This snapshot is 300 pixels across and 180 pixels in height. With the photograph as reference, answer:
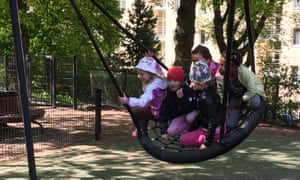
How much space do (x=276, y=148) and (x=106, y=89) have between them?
7456 mm

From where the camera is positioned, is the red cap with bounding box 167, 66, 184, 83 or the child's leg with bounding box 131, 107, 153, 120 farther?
the child's leg with bounding box 131, 107, 153, 120

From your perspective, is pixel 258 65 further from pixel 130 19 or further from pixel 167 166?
pixel 130 19

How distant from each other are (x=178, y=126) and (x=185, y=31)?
363 inches

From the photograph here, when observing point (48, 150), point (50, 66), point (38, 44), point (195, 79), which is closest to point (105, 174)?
point (48, 150)

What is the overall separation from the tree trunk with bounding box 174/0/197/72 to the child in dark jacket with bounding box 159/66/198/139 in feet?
29.4

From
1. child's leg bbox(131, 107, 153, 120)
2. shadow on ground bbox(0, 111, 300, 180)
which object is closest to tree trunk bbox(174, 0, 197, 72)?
shadow on ground bbox(0, 111, 300, 180)

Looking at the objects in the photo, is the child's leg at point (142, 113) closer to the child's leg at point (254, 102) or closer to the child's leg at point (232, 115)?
the child's leg at point (232, 115)

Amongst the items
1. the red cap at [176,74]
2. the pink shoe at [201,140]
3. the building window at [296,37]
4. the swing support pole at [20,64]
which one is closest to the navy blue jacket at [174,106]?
the red cap at [176,74]

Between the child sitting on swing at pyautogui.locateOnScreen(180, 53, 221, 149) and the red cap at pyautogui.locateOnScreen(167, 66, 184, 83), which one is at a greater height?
the red cap at pyautogui.locateOnScreen(167, 66, 184, 83)

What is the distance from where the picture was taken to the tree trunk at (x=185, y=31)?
42.4 ft

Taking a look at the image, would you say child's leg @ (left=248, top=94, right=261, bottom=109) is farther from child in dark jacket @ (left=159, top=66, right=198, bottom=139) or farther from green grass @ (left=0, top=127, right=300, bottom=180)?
green grass @ (left=0, top=127, right=300, bottom=180)

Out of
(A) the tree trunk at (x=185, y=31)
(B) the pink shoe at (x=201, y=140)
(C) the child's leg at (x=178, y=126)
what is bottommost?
(B) the pink shoe at (x=201, y=140)

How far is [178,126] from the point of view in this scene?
396cm

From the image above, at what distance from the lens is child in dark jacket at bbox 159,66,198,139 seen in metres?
3.79
